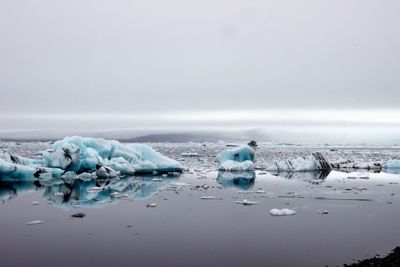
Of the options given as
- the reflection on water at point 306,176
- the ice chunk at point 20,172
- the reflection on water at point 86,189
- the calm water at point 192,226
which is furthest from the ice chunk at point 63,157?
the reflection on water at point 306,176

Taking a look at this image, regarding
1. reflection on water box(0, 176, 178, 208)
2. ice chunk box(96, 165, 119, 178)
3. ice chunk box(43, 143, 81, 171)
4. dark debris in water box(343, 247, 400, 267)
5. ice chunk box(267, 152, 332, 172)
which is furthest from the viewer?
ice chunk box(267, 152, 332, 172)

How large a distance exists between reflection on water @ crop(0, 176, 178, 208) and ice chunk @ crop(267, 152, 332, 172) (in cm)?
649

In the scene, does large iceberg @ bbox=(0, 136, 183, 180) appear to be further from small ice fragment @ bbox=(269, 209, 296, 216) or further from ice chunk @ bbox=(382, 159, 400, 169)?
ice chunk @ bbox=(382, 159, 400, 169)

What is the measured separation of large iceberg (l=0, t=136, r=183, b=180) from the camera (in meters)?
15.1

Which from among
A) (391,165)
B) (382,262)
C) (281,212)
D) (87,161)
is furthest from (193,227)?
(391,165)

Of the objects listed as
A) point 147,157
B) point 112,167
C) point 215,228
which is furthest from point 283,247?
point 147,157

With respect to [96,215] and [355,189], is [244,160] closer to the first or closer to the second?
[355,189]

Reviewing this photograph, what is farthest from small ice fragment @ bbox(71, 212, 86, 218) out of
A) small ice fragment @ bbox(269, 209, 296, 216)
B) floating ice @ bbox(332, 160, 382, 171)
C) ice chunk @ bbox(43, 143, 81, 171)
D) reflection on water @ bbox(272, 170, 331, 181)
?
floating ice @ bbox(332, 160, 382, 171)

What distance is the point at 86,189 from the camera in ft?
42.8

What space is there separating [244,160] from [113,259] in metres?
16.2

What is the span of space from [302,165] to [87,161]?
1032cm

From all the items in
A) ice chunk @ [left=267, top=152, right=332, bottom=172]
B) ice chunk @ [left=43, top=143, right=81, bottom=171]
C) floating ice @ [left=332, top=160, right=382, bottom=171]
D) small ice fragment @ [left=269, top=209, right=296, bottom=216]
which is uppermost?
ice chunk @ [left=43, top=143, right=81, bottom=171]

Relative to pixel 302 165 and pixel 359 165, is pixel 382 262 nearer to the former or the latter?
pixel 302 165

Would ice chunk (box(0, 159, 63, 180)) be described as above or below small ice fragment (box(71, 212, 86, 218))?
above
